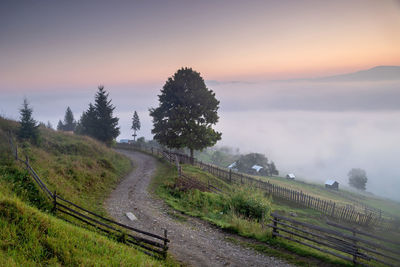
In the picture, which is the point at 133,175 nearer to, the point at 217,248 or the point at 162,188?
the point at 162,188

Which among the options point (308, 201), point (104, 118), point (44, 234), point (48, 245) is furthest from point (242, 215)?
point (104, 118)

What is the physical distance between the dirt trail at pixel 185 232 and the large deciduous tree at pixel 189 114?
1235cm

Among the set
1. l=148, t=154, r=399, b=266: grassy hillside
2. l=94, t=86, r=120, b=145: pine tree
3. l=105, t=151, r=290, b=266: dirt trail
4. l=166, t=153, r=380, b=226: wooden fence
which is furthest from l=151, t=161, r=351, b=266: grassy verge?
l=94, t=86, r=120, b=145: pine tree

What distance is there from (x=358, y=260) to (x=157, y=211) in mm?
11497

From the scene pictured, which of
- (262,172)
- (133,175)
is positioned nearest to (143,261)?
(133,175)

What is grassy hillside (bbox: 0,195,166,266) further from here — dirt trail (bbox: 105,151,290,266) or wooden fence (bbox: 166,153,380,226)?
wooden fence (bbox: 166,153,380,226)

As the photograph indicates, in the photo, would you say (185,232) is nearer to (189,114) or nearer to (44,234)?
(44,234)

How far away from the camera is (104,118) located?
136ft

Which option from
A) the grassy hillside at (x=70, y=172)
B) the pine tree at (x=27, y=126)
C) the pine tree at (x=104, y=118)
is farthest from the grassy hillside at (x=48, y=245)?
the pine tree at (x=104, y=118)

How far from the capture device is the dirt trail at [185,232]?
9.62 meters

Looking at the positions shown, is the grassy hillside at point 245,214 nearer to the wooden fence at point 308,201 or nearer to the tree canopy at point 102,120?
the wooden fence at point 308,201

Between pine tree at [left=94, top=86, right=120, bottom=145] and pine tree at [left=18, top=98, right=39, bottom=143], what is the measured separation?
17.2 metres

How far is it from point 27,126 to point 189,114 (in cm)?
1908

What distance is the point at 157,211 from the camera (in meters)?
15.2
